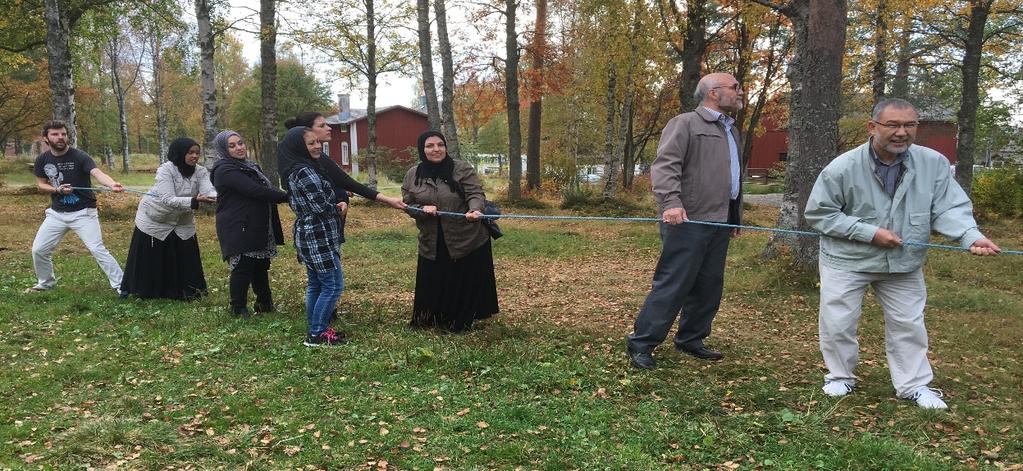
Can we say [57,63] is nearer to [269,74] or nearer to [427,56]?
[269,74]

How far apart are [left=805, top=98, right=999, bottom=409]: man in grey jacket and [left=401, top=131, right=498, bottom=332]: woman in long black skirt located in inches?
103

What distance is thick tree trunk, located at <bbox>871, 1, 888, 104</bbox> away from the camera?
1495cm

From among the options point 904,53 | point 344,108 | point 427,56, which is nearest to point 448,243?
point 427,56

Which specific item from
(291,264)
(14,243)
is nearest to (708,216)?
(291,264)

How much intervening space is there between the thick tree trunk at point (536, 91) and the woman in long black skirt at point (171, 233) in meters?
16.2

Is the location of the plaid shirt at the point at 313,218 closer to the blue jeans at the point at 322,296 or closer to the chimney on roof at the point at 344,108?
the blue jeans at the point at 322,296

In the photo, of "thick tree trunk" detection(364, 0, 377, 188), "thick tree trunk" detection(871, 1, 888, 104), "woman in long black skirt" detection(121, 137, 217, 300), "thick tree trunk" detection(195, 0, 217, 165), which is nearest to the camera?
"woman in long black skirt" detection(121, 137, 217, 300)

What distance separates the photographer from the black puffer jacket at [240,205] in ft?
18.8

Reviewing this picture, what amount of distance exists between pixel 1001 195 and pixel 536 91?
13564 mm

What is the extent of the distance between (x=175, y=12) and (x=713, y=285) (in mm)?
17998

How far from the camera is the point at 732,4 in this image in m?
18.1

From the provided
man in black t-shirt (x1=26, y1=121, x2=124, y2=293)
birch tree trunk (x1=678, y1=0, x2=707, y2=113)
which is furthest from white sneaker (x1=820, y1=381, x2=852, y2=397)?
birch tree trunk (x1=678, y1=0, x2=707, y2=113)

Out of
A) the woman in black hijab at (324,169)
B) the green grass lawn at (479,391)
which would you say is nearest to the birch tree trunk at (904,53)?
the green grass lawn at (479,391)

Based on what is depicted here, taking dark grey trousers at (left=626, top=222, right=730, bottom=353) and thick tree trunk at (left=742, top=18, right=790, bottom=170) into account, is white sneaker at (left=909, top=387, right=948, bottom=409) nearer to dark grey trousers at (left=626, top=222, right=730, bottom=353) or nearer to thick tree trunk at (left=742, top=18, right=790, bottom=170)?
dark grey trousers at (left=626, top=222, right=730, bottom=353)
